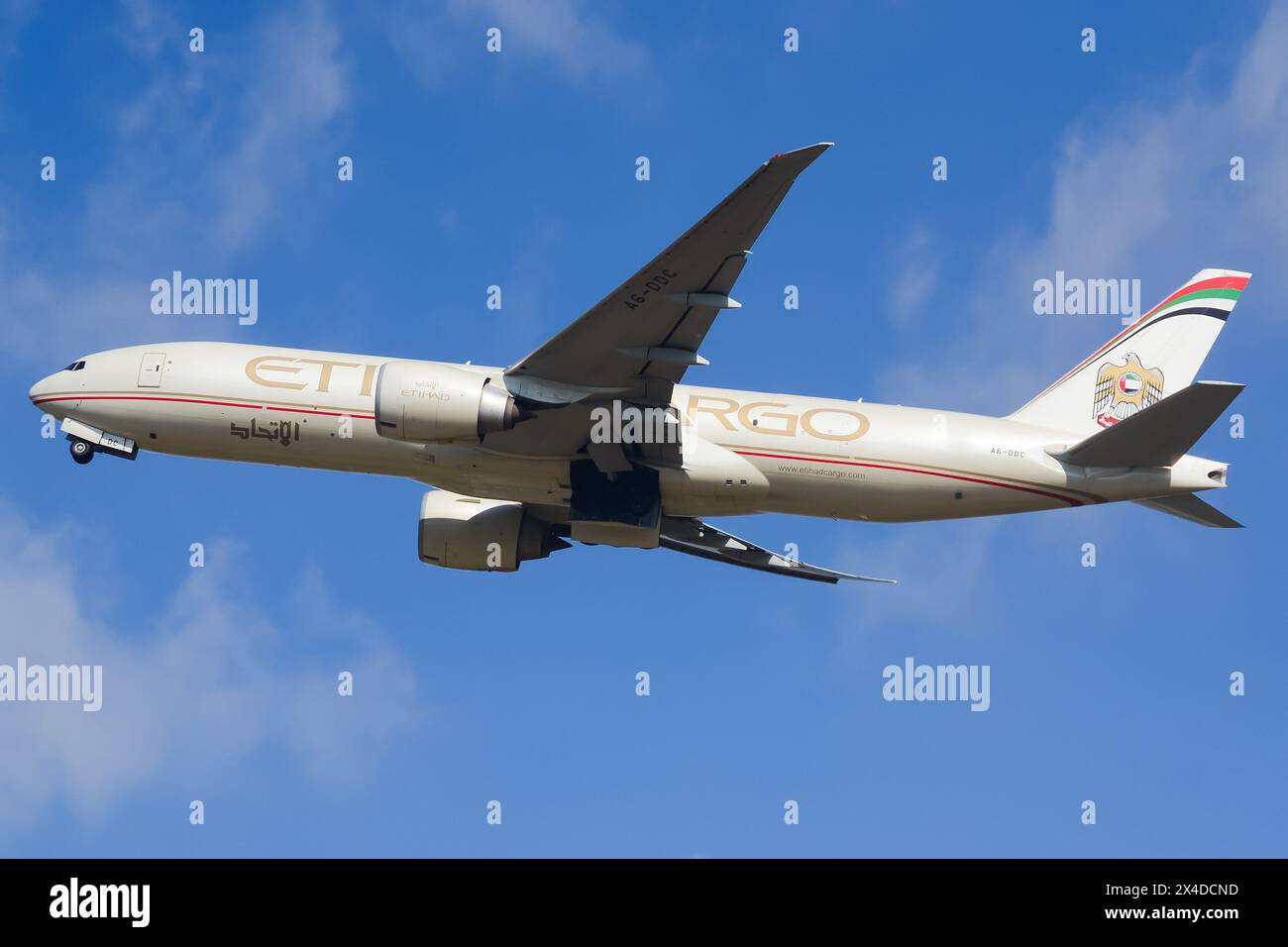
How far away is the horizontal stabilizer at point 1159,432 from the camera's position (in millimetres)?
31344

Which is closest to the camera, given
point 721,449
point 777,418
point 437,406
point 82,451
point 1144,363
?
point 437,406

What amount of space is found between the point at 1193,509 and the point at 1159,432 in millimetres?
2864

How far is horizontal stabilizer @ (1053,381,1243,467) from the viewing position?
31.3 meters

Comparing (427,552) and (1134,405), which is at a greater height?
→ (1134,405)

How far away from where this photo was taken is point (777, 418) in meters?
34.9

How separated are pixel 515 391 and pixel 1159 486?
14324 millimetres

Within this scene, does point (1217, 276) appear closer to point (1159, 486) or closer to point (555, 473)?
point (1159, 486)

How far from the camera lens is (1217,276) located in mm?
38688

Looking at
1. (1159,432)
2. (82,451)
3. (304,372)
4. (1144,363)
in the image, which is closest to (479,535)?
(304,372)

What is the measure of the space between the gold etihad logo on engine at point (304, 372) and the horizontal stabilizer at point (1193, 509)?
17.7 metres

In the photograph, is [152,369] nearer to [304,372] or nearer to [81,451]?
[81,451]

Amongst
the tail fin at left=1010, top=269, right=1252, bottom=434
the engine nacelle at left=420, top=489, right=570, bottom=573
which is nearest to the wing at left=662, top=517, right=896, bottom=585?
the engine nacelle at left=420, top=489, right=570, bottom=573

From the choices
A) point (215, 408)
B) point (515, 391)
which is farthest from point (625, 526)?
point (215, 408)

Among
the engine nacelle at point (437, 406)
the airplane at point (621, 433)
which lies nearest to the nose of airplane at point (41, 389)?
the airplane at point (621, 433)
